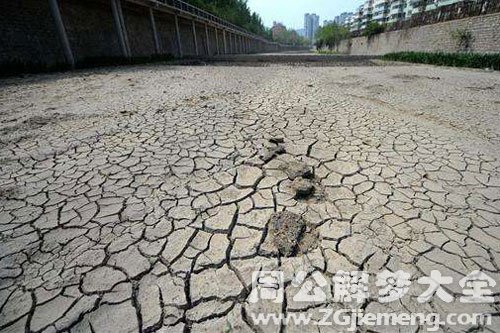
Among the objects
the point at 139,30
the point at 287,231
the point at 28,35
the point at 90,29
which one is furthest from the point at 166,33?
the point at 287,231

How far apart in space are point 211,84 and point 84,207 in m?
6.50

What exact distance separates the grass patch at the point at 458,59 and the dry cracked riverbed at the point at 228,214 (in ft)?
36.4

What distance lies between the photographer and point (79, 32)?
1233 centimetres

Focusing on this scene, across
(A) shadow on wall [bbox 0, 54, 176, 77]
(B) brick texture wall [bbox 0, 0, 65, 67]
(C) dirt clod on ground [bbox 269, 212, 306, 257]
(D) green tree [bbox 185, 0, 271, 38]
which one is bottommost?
(C) dirt clod on ground [bbox 269, 212, 306, 257]

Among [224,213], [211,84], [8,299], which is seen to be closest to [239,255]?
[224,213]

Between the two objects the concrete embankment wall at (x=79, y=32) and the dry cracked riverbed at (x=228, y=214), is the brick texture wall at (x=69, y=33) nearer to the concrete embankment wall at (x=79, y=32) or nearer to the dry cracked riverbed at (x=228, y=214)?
the concrete embankment wall at (x=79, y=32)

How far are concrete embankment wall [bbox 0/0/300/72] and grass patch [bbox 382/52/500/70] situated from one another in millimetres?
17345

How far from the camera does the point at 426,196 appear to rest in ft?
7.99

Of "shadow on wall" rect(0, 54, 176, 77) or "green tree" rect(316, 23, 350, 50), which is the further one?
"green tree" rect(316, 23, 350, 50)

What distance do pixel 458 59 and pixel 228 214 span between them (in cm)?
1751

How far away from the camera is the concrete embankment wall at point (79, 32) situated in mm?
9500

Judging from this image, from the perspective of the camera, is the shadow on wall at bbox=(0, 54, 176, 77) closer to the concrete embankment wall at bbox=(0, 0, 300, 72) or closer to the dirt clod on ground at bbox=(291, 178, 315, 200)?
the concrete embankment wall at bbox=(0, 0, 300, 72)

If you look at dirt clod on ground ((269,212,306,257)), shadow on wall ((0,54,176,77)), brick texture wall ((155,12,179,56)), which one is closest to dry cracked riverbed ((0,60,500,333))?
dirt clod on ground ((269,212,306,257))

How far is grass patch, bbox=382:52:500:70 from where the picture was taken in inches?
478
